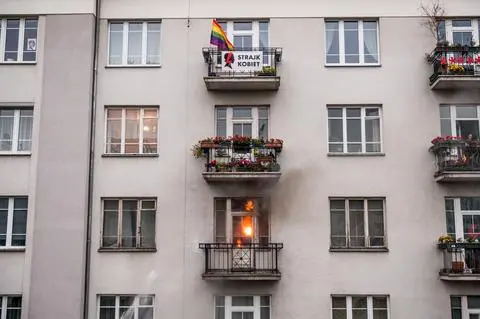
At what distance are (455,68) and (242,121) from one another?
6.97 m

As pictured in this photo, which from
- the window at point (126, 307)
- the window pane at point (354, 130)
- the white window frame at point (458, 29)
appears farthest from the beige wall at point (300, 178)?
Result: the white window frame at point (458, 29)

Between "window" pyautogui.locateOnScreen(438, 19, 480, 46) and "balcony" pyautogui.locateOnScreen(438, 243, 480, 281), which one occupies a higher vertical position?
"window" pyautogui.locateOnScreen(438, 19, 480, 46)

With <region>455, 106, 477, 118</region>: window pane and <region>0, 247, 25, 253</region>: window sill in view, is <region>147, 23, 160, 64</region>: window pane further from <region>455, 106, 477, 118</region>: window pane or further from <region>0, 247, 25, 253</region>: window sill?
<region>455, 106, 477, 118</region>: window pane

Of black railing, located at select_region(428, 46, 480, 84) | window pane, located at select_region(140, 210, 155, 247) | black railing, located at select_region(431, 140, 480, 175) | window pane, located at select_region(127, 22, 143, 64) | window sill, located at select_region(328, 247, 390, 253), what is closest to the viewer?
black railing, located at select_region(431, 140, 480, 175)

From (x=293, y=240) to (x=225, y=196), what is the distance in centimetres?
257

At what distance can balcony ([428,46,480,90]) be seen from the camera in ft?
60.7

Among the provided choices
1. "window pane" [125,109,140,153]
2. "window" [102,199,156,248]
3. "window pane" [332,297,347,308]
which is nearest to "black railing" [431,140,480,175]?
"window pane" [332,297,347,308]

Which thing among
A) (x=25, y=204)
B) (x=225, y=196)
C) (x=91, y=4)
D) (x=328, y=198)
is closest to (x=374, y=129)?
(x=328, y=198)

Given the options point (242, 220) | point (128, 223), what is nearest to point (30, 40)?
point (128, 223)

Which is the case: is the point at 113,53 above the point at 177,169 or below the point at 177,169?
above

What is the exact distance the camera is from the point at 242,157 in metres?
18.6

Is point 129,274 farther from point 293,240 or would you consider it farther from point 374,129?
point 374,129

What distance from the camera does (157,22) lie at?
20.2m

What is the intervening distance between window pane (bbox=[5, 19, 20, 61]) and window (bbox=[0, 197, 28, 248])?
4.95 m
